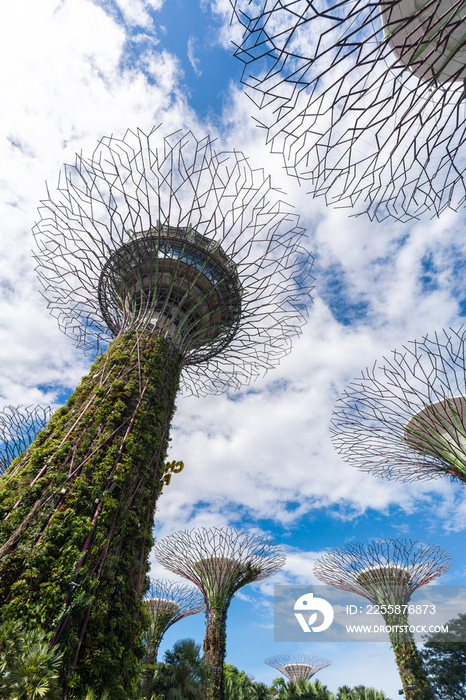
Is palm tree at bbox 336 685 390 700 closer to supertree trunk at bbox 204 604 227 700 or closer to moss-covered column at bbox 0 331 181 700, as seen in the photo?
supertree trunk at bbox 204 604 227 700

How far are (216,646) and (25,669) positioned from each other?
44.6ft

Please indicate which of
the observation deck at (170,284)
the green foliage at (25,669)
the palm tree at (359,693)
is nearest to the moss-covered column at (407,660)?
the palm tree at (359,693)

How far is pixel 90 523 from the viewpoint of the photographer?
3.91 metres

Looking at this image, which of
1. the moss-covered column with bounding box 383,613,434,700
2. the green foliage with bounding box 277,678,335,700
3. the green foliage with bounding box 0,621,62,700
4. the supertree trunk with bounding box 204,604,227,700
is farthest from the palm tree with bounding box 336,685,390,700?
the green foliage with bounding box 0,621,62,700

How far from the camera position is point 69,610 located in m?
3.27

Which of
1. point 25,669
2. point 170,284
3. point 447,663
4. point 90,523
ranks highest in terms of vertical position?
point 170,284

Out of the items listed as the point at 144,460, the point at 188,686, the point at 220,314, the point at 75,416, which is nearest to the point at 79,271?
the point at 220,314

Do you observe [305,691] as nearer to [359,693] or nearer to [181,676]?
[359,693]

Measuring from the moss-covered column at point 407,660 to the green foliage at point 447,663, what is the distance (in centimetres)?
30

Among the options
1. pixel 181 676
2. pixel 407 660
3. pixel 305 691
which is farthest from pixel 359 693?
pixel 181 676

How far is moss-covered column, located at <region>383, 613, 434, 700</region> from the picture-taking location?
11.6 m

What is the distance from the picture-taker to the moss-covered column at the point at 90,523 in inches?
129

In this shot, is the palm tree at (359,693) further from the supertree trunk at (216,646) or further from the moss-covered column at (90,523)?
the moss-covered column at (90,523)

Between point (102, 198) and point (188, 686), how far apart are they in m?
11.2
